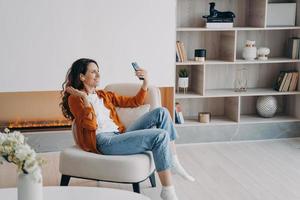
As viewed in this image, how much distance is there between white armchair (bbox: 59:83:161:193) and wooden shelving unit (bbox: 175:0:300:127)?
1594 millimetres

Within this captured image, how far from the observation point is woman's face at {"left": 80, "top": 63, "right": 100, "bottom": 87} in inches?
137

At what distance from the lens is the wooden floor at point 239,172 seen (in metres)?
3.64

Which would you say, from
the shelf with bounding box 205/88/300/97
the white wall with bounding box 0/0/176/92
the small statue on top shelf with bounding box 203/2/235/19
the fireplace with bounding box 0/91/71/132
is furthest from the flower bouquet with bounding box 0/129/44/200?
the small statue on top shelf with bounding box 203/2/235/19

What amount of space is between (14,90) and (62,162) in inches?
49.8

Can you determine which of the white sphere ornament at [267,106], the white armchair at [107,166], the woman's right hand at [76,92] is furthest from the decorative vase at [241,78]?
the woman's right hand at [76,92]

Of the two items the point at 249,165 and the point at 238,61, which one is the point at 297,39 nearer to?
the point at 238,61

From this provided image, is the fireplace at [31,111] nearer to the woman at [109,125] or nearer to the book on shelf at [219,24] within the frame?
the woman at [109,125]

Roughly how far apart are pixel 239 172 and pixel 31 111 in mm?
2110

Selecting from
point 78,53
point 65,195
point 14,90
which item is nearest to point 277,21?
point 78,53

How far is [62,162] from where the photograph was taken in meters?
3.37

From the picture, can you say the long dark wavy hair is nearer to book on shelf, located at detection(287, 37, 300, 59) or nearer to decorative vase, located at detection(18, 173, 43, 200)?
decorative vase, located at detection(18, 173, 43, 200)

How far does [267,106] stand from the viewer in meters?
5.07

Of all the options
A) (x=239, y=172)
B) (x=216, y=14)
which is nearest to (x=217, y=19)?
(x=216, y=14)

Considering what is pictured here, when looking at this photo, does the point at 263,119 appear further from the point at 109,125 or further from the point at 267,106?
the point at 109,125
